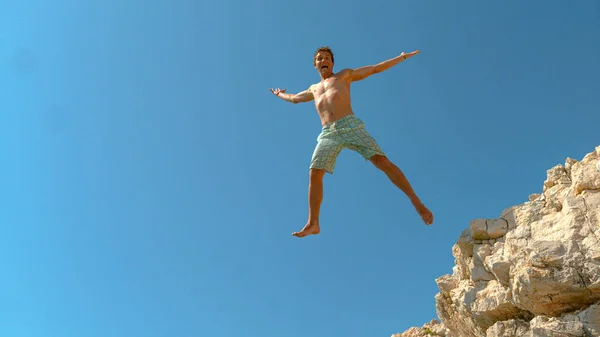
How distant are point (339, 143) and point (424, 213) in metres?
1.97

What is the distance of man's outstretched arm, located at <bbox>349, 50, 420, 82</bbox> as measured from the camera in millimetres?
8861

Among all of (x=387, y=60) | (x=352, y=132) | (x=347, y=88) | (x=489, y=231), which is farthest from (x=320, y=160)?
(x=489, y=231)

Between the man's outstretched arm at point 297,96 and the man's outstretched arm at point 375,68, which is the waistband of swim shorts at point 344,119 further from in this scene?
the man's outstretched arm at point 297,96

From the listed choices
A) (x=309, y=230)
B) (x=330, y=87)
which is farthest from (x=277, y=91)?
(x=309, y=230)

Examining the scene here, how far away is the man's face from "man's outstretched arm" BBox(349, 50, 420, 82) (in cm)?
49

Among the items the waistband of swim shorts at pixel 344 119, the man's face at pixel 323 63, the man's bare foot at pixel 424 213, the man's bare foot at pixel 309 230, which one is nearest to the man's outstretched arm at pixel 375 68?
the man's face at pixel 323 63

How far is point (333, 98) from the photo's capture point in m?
8.66

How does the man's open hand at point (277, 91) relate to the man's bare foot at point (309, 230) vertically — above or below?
above

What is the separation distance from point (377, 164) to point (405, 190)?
2.25ft

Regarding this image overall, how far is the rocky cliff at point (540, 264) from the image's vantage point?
7078 mm

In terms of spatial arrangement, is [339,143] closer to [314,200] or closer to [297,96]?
[314,200]

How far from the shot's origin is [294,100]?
9.87m

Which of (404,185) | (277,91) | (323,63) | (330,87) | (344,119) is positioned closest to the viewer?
(404,185)

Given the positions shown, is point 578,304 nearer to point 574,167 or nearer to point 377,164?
point 574,167
